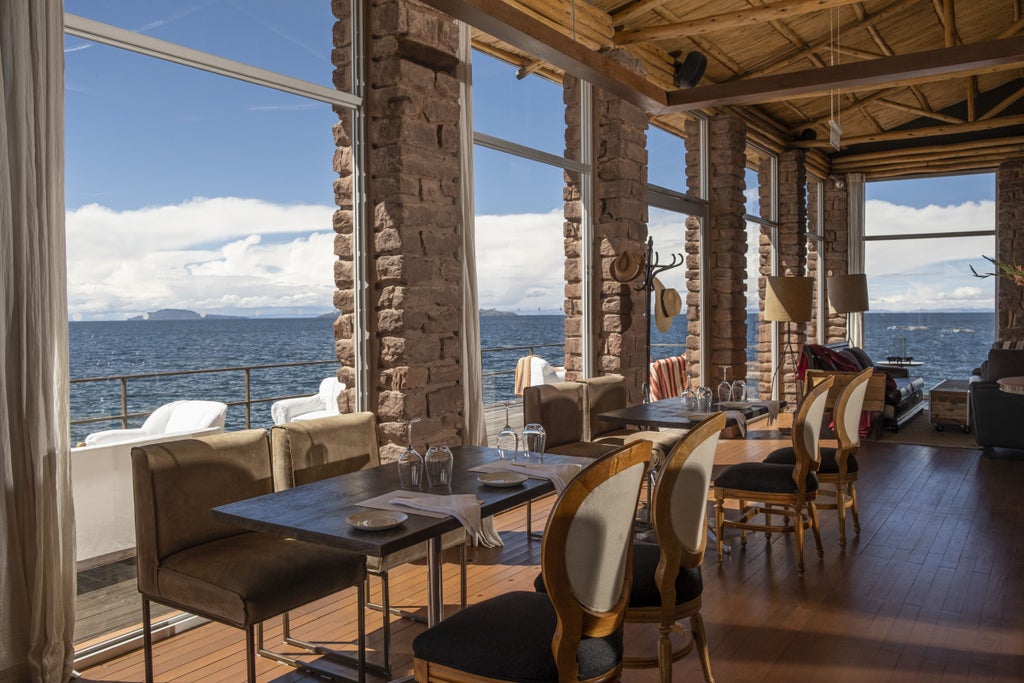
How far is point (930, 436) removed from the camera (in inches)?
331

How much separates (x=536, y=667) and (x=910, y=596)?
2536 millimetres

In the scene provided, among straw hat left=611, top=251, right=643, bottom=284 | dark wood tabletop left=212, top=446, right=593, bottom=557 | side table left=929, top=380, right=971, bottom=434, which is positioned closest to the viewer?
dark wood tabletop left=212, top=446, right=593, bottom=557

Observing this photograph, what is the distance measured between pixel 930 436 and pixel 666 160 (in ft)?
12.7

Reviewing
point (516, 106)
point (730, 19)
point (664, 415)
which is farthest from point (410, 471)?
point (730, 19)

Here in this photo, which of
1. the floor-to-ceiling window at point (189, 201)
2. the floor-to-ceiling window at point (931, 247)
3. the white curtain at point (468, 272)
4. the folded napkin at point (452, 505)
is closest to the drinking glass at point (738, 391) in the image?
the white curtain at point (468, 272)

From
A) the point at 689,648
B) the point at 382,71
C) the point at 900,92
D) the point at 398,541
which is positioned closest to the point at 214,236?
the point at 382,71

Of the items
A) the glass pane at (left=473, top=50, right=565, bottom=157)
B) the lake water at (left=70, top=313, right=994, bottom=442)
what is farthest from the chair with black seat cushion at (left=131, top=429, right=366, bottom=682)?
the glass pane at (left=473, top=50, right=565, bottom=157)

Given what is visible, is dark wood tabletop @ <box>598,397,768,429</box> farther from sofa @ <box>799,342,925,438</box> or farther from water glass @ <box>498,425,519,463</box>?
sofa @ <box>799,342,925,438</box>

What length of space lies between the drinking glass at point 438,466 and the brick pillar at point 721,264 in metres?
6.25

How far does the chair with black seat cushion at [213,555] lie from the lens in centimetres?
270

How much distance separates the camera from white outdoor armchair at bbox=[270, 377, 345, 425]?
13.3 feet

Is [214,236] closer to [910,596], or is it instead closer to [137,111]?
[137,111]

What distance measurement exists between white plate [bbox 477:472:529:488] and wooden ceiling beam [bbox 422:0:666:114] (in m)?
1.99

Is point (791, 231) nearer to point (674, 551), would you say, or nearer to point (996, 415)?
point (996, 415)
